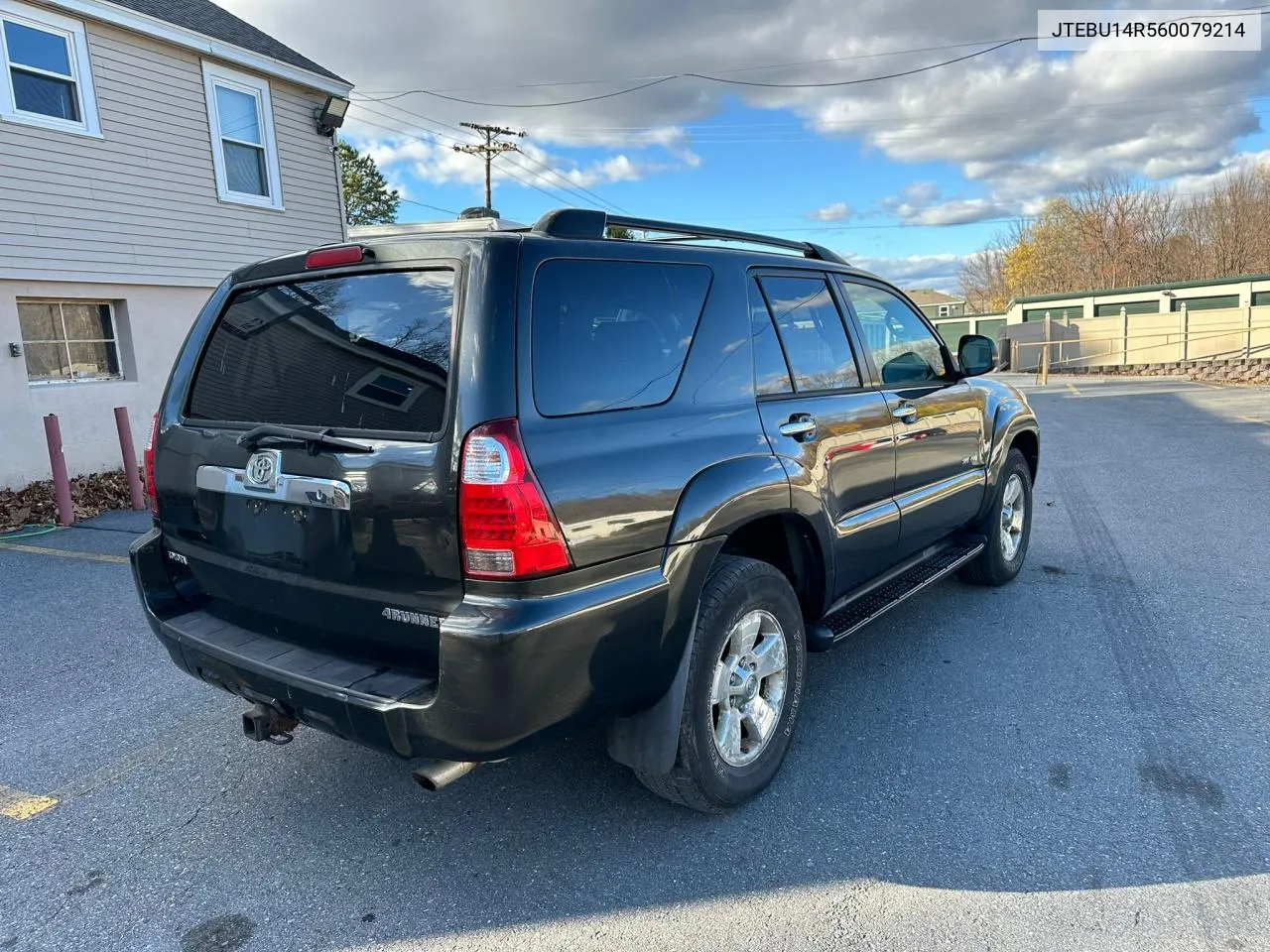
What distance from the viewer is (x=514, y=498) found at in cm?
218

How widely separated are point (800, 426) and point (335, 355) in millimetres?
1663

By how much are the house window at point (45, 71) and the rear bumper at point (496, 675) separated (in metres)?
9.14

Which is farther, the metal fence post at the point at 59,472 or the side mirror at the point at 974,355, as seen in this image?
the metal fence post at the point at 59,472

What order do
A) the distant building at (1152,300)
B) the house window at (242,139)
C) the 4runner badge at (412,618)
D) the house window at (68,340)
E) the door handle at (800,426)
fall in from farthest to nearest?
the distant building at (1152,300) → the house window at (242,139) → the house window at (68,340) → the door handle at (800,426) → the 4runner badge at (412,618)

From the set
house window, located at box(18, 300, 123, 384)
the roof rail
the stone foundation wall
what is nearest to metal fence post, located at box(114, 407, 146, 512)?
house window, located at box(18, 300, 123, 384)

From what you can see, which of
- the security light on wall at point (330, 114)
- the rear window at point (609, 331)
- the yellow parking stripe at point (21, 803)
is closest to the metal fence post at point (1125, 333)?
the security light on wall at point (330, 114)

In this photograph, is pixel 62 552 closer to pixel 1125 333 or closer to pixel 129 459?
pixel 129 459

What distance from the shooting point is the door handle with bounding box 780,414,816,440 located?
3.10 m

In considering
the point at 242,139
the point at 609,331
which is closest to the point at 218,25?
the point at 242,139

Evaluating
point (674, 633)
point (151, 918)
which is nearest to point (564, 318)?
point (674, 633)

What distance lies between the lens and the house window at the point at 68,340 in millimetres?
9156

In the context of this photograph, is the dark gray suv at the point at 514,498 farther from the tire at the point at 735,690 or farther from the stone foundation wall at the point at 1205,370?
the stone foundation wall at the point at 1205,370

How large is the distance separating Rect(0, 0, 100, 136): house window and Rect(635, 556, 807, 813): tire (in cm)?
983

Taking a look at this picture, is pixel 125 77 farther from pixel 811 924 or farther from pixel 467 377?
pixel 811 924
